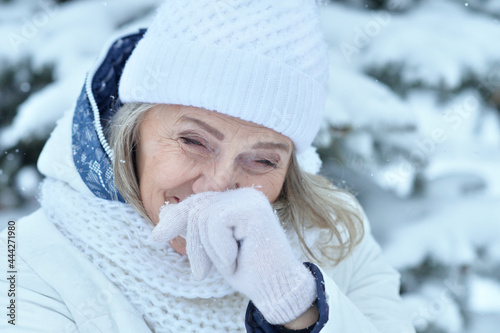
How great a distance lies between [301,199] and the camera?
5.57 feet

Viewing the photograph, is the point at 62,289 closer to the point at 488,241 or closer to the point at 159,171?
the point at 159,171

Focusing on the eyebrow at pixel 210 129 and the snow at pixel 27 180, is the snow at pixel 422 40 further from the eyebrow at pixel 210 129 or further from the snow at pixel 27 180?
the snow at pixel 27 180

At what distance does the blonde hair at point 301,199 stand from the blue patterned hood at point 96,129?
3 centimetres

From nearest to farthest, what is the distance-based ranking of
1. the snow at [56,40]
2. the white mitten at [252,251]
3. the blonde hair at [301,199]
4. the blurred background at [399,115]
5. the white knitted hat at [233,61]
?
the white mitten at [252,251] < the white knitted hat at [233,61] < the blonde hair at [301,199] < the snow at [56,40] < the blurred background at [399,115]

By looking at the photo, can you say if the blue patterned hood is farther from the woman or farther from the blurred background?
the blurred background

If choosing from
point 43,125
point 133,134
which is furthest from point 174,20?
point 43,125

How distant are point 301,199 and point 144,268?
0.60 m

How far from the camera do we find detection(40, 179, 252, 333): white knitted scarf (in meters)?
1.37

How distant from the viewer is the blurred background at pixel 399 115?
2.43m

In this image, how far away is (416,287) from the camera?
2.66 metres

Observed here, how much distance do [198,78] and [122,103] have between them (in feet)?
1.31

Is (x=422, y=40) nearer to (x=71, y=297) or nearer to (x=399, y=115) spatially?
(x=399, y=115)

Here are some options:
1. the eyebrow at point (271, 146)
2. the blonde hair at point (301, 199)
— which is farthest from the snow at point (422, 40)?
the eyebrow at point (271, 146)

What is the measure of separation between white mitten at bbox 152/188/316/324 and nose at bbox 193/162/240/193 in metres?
0.12
